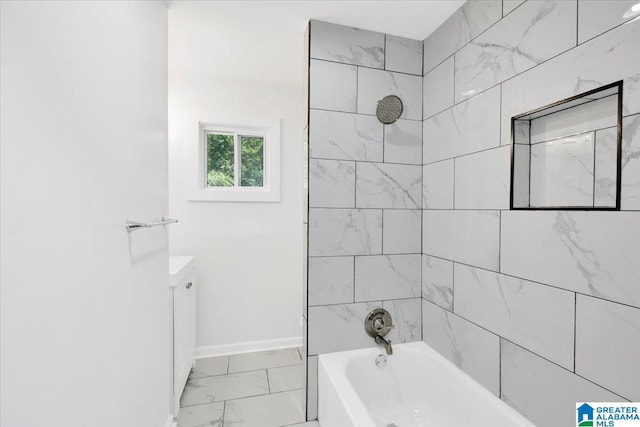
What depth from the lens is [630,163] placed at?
0.93 m

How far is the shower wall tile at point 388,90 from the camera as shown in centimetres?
188

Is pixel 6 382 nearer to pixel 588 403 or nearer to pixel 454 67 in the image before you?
pixel 588 403

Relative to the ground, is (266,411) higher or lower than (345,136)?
lower

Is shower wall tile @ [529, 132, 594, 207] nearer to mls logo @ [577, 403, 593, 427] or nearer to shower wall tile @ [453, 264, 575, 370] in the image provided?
shower wall tile @ [453, 264, 575, 370]

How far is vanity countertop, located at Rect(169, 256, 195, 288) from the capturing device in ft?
5.85

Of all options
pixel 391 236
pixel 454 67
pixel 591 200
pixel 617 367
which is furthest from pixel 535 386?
pixel 454 67

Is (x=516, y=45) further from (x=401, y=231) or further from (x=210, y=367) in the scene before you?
(x=210, y=367)

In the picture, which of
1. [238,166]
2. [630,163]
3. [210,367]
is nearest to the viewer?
[630,163]

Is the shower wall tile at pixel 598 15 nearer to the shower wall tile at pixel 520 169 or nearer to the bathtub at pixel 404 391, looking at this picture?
the shower wall tile at pixel 520 169

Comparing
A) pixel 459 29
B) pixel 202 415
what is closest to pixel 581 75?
pixel 459 29

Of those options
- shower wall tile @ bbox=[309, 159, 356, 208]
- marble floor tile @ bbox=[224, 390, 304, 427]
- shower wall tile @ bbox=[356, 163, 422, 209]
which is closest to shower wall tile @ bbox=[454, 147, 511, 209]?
shower wall tile @ bbox=[356, 163, 422, 209]

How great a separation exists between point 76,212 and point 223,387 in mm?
1869

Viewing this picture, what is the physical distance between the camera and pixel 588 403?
104cm

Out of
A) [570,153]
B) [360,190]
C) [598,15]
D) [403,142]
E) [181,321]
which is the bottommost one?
[181,321]
